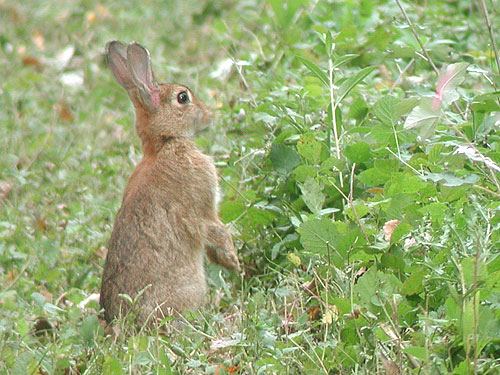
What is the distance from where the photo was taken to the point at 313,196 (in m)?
3.72

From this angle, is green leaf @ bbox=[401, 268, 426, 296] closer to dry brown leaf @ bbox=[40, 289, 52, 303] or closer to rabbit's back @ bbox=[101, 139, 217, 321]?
rabbit's back @ bbox=[101, 139, 217, 321]

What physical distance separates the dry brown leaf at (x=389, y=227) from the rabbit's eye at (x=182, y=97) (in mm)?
1598

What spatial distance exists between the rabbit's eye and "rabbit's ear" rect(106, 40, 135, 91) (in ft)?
0.82

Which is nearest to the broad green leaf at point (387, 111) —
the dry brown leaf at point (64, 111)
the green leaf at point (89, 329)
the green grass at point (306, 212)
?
the green grass at point (306, 212)

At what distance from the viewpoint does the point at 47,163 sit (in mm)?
6090

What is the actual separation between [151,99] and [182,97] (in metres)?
0.19

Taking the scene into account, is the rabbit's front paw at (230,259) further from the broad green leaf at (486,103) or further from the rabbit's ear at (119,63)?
the broad green leaf at (486,103)

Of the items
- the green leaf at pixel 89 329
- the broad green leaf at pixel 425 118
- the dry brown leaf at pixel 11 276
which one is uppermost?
the broad green leaf at pixel 425 118

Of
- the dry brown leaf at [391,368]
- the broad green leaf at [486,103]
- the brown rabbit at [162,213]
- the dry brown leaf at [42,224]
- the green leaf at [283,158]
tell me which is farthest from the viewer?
the dry brown leaf at [42,224]

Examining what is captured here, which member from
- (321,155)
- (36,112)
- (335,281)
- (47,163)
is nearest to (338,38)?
(321,155)

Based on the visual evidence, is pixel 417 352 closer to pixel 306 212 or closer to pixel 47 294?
pixel 306 212

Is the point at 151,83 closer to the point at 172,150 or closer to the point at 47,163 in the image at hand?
the point at 172,150

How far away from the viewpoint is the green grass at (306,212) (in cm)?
319

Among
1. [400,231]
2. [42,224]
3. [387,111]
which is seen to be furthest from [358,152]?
A: [42,224]
